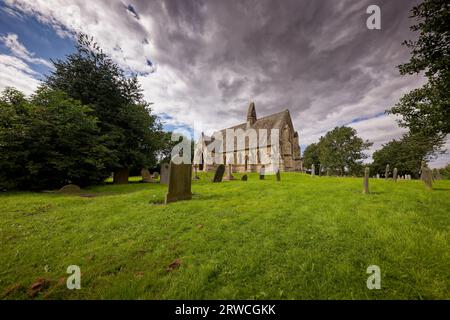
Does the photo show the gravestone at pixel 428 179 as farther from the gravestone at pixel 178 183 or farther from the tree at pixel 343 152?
the tree at pixel 343 152

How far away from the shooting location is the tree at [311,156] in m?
57.6

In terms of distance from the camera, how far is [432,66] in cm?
792

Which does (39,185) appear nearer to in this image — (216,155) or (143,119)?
(143,119)

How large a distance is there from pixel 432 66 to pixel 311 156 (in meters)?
A: 55.4

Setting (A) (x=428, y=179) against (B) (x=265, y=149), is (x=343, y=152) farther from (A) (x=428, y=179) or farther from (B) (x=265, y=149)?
(A) (x=428, y=179)

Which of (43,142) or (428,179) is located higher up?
(43,142)

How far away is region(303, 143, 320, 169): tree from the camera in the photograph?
→ 189 ft

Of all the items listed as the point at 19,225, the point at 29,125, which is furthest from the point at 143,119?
the point at 19,225

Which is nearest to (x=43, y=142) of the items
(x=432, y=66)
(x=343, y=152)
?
(x=432, y=66)

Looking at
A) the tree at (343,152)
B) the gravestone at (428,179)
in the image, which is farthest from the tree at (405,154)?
the gravestone at (428,179)

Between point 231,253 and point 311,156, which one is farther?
point 311,156

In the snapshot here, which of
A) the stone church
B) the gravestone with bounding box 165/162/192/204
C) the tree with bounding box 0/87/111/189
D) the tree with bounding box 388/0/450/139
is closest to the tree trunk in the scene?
the tree with bounding box 0/87/111/189

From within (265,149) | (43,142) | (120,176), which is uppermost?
(265,149)

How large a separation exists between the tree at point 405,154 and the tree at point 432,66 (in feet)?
120
